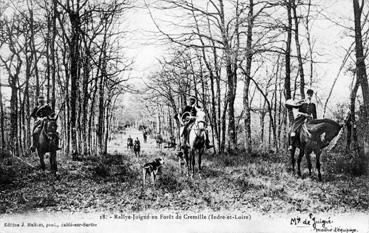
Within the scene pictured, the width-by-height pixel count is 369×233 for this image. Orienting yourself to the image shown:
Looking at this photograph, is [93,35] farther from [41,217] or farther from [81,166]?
[41,217]

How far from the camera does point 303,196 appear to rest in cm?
874

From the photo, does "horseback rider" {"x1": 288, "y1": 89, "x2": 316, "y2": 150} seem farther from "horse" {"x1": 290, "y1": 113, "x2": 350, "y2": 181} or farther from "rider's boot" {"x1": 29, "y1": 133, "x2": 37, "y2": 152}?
"rider's boot" {"x1": 29, "y1": 133, "x2": 37, "y2": 152}

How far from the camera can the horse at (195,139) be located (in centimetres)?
1055

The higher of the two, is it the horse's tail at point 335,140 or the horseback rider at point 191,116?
the horseback rider at point 191,116

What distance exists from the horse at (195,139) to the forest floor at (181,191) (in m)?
0.53

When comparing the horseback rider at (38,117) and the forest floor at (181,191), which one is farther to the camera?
the horseback rider at (38,117)

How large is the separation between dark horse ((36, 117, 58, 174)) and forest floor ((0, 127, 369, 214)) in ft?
1.10

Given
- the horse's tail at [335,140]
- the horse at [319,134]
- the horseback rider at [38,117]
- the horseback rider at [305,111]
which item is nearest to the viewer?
the horse at [319,134]

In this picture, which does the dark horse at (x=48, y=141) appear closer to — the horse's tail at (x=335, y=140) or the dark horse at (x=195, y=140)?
the dark horse at (x=195, y=140)

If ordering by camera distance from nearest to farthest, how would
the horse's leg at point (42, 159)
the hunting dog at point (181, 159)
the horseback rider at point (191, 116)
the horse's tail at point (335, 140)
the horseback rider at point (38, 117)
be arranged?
the horse's tail at point (335, 140) → the horse's leg at point (42, 159) → the horseback rider at point (38, 117) → the horseback rider at point (191, 116) → the hunting dog at point (181, 159)
